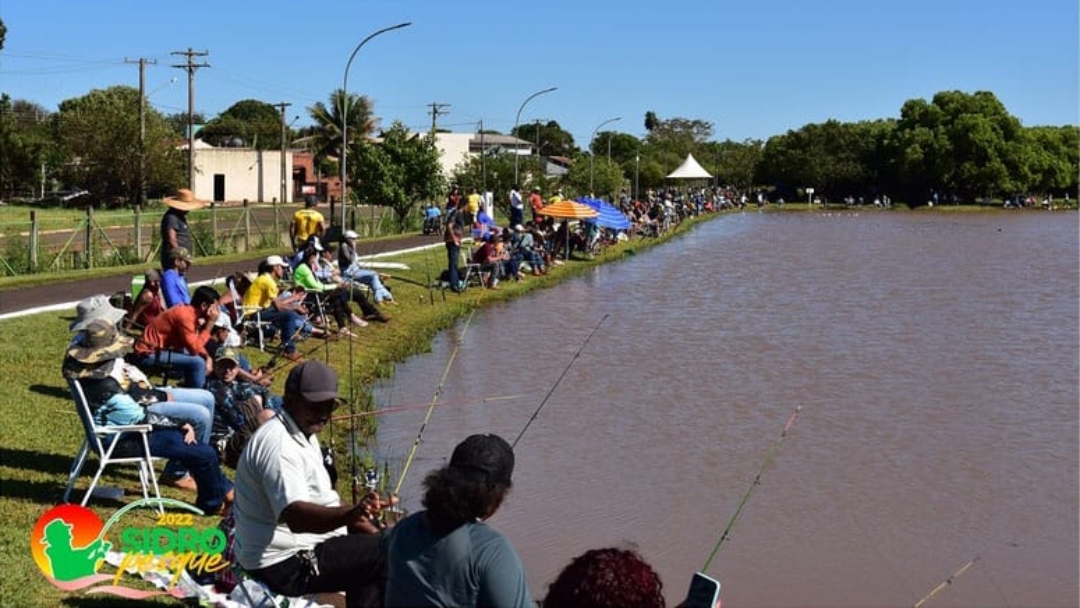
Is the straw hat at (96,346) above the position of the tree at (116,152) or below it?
below

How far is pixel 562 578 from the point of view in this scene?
360 centimetres

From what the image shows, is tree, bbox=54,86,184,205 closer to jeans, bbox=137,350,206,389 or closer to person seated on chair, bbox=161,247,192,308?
person seated on chair, bbox=161,247,192,308

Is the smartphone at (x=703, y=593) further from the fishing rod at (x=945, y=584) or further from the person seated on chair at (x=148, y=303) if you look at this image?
the person seated on chair at (x=148, y=303)

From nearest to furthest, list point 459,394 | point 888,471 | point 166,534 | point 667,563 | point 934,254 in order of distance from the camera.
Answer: point 166,534 < point 667,563 < point 888,471 < point 459,394 < point 934,254

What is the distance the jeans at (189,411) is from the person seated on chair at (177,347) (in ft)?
4.11

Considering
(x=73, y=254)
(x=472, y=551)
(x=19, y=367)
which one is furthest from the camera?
(x=73, y=254)

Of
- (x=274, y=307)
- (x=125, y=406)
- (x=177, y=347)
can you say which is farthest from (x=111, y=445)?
(x=274, y=307)

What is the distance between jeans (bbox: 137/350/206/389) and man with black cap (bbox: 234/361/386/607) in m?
4.62

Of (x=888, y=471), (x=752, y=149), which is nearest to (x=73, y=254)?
(x=888, y=471)

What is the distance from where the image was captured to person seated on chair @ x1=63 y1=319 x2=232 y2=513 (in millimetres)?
7148

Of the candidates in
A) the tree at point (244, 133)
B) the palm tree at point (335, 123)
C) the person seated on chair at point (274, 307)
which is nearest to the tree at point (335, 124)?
the palm tree at point (335, 123)

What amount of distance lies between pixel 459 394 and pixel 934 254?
97.2 ft

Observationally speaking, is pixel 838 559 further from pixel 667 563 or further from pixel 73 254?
pixel 73 254

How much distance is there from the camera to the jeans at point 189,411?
7.54m
